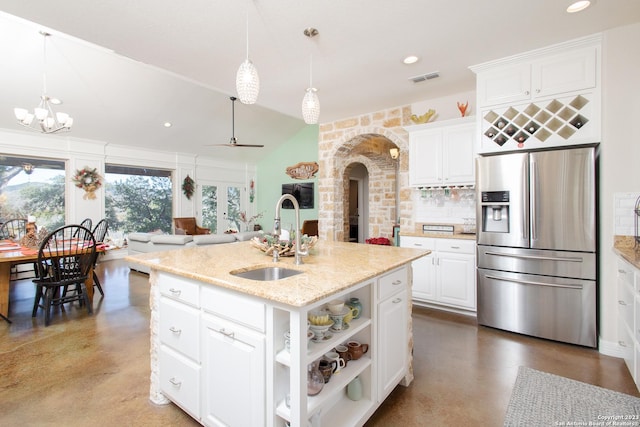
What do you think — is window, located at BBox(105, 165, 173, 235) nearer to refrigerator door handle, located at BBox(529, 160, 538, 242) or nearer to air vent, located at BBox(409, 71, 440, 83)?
air vent, located at BBox(409, 71, 440, 83)

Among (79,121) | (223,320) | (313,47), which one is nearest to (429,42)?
(313,47)

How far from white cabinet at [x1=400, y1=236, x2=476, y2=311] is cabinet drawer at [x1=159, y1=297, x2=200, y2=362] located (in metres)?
2.73

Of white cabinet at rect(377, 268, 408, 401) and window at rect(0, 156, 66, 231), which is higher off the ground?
window at rect(0, 156, 66, 231)

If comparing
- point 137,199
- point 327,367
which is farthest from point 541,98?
point 137,199

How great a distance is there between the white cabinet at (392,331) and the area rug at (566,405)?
2.12ft

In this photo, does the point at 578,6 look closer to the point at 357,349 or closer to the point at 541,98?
the point at 541,98

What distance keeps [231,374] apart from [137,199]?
24.0 feet

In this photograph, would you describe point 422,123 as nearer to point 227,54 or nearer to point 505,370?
point 227,54

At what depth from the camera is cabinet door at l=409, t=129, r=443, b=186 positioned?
3.69 meters

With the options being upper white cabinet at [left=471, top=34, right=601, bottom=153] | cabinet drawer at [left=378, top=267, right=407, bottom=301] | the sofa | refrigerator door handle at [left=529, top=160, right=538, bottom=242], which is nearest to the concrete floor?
cabinet drawer at [left=378, top=267, right=407, bottom=301]

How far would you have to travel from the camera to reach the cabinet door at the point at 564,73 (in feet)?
8.44

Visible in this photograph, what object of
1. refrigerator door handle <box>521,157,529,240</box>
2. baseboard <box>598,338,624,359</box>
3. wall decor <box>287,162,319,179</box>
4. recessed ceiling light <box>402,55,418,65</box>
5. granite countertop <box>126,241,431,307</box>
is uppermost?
recessed ceiling light <box>402,55,418,65</box>

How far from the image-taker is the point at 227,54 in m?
2.75

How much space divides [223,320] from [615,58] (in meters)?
3.54
